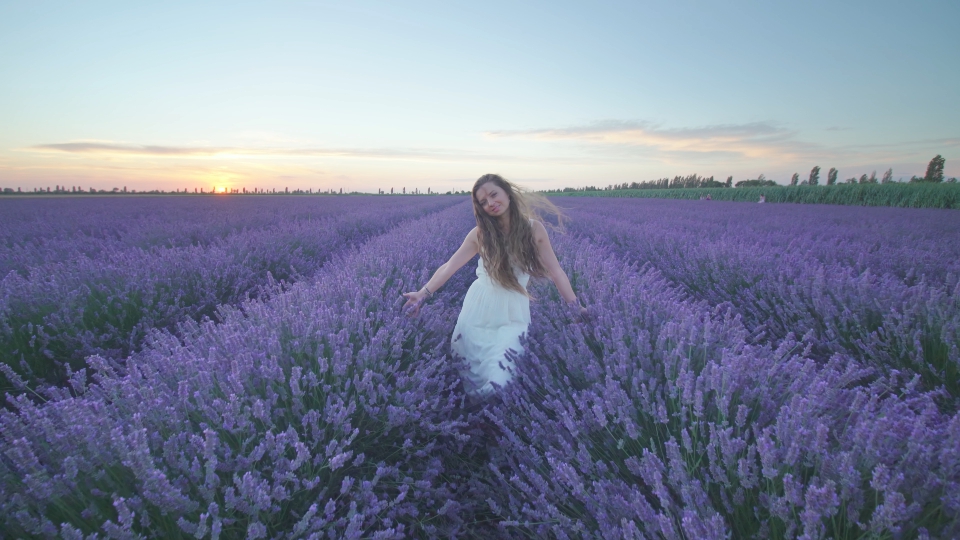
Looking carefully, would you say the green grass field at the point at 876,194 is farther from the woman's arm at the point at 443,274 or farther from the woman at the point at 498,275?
the woman's arm at the point at 443,274

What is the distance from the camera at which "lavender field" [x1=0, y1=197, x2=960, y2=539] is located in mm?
945

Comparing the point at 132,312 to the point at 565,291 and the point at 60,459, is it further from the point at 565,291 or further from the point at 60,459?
the point at 565,291

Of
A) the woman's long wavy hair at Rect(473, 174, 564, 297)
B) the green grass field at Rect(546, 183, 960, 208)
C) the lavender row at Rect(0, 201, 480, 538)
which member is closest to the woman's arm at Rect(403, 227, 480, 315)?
the woman's long wavy hair at Rect(473, 174, 564, 297)

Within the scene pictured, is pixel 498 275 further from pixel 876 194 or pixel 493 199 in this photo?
pixel 876 194

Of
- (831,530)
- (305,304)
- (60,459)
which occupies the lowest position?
(831,530)

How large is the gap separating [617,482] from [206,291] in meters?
3.29

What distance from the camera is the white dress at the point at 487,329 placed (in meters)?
2.22

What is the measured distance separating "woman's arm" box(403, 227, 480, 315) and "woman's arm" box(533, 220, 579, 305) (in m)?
0.36

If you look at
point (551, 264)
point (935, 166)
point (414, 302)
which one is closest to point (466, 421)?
point (414, 302)

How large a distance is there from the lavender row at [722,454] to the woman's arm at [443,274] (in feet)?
2.45

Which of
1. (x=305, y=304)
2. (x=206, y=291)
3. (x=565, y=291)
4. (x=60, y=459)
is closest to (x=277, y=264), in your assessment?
(x=206, y=291)

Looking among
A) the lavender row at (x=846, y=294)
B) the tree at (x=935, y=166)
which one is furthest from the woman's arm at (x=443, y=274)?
the tree at (x=935, y=166)

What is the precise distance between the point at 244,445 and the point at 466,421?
3.59 ft

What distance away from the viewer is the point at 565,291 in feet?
7.87
